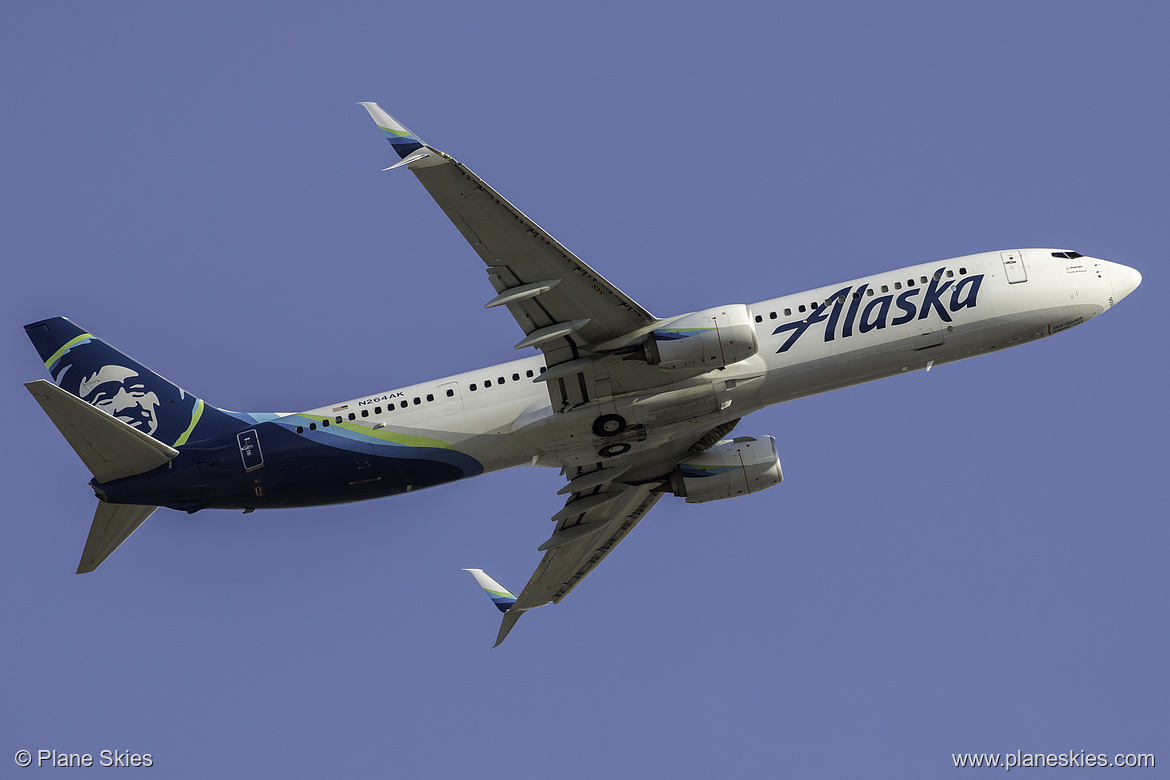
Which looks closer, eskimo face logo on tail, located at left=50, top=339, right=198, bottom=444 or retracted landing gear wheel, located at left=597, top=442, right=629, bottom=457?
eskimo face logo on tail, located at left=50, top=339, right=198, bottom=444

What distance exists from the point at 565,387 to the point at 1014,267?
1598cm

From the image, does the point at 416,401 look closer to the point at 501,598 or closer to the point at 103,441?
the point at 103,441

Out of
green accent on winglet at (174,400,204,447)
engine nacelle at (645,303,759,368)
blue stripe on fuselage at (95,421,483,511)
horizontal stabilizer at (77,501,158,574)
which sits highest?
engine nacelle at (645,303,759,368)

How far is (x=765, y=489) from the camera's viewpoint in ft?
140

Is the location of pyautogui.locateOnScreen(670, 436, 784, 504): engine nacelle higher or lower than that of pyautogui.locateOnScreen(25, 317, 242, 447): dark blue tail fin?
lower

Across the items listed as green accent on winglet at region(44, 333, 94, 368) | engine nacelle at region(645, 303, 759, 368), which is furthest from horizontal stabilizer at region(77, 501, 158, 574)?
engine nacelle at region(645, 303, 759, 368)

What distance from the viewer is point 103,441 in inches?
1387

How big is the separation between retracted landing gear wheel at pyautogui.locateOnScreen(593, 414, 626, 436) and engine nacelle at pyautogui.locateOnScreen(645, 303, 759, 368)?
2647 millimetres

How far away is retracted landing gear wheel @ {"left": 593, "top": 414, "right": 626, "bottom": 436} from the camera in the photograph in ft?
122

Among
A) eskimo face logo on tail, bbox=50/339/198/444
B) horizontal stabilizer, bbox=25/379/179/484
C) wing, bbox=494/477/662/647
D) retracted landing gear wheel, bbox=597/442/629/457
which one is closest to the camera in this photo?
horizontal stabilizer, bbox=25/379/179/484

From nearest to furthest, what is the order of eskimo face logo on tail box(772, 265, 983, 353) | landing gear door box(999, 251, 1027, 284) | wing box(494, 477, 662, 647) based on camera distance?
eskimo face logo on tail box(772, 265, 983, 353), landing gear door box(999, 251, 1027, 284), wing box(494, 477, 662, 647)

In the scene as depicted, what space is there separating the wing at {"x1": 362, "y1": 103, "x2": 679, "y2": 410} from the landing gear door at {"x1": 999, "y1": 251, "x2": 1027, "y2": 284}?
1244cm

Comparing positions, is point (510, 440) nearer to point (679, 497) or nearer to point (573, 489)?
point (573, 489)

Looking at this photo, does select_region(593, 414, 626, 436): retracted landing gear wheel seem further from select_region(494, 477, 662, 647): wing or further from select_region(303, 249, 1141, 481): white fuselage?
select_region(494, 477, 662, 647): wing
